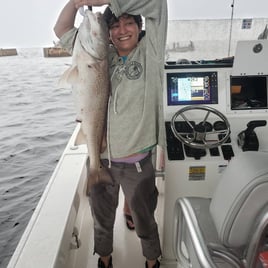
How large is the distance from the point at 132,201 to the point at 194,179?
40 cm

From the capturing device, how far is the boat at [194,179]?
0.99 meters

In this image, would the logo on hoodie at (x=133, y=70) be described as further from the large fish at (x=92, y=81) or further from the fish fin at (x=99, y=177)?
the fish fin at (x=99, y=177)

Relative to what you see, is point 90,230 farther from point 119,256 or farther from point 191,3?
point 191,3

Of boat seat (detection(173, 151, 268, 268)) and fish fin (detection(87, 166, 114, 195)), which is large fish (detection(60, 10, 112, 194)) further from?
boat seat (detection(173, 151, 268, 268))

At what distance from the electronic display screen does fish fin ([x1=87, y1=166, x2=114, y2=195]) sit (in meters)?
0.70

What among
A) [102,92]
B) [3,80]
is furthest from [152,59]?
[3,80]

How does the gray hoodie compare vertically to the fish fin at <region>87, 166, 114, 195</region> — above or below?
above

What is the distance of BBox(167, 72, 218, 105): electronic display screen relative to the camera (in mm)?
1973

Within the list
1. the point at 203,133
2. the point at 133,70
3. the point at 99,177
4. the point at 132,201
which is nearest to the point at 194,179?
the point at 203,133

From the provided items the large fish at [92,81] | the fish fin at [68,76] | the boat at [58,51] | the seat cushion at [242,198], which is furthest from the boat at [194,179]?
the boat at [58,51]

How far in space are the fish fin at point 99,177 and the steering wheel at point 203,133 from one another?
0.45m

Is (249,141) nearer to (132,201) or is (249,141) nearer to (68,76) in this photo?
(132,201)

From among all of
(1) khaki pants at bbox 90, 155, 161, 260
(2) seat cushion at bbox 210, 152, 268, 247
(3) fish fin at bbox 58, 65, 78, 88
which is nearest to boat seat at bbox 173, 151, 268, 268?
(2) seat cushion at bbox 210, 152, 268, 247

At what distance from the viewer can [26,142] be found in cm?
558
